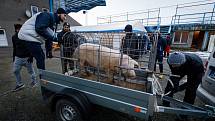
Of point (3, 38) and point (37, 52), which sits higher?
point (3, 38)

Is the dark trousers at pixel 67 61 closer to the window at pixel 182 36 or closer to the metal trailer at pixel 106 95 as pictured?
the metal trailer at pixel 106 95

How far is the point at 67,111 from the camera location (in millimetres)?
2539

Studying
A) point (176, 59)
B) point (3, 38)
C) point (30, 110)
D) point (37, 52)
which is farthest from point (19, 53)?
point (3, 38)

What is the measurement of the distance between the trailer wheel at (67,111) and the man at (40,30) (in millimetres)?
1176

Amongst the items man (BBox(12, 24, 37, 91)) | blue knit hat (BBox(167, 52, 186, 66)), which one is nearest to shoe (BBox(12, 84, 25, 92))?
man (BBox(12, 24, 37, 91))

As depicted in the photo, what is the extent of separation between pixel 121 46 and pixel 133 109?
1.37 metres

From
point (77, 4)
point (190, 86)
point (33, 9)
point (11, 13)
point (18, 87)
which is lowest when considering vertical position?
point (18, 87)

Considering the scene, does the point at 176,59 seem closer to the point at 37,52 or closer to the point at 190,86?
the point at 190,86

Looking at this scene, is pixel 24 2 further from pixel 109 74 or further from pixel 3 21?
pixel 109 74

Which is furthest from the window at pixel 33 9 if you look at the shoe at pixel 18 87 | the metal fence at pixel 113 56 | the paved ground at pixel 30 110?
the metal fence at pixel 113 56

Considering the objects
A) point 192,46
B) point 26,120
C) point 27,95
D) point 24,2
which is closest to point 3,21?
point 24,2

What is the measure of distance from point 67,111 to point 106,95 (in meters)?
0.94

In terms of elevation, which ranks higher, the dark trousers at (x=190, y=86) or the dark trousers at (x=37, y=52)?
the dark trousers at (x=37, y=52)

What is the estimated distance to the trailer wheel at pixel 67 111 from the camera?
7.65 feet
